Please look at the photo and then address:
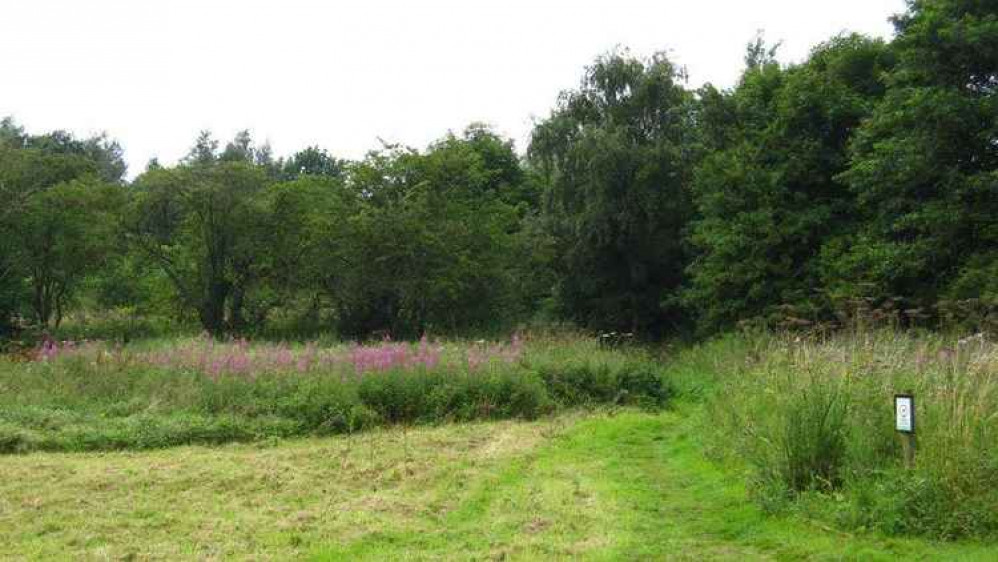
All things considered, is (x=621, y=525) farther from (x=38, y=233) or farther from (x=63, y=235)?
(x=38, y=233)

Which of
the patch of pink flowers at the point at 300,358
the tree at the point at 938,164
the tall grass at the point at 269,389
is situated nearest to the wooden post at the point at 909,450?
the tall grass at the point at 269,389

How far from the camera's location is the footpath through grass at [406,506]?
537cm

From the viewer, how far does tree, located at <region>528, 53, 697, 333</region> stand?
25.2 meters

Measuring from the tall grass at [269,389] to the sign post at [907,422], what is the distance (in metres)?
6.26

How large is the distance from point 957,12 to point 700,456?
1322 cm

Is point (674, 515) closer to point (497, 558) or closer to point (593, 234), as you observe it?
point (497, 558)

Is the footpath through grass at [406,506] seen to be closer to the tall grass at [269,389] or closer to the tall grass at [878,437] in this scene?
the tall grass at [878,437]

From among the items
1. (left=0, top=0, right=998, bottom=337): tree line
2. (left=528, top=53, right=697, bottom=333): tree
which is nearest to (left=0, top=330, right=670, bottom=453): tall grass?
(left=0, top=0, right=998, bottom=337): tree line

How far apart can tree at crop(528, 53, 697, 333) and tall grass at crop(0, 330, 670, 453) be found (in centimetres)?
1249

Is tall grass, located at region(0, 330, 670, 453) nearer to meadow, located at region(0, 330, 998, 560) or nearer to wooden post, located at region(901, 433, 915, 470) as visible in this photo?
meadow, located at region(0, 330, 998, 560)

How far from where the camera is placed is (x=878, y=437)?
6.27 meters

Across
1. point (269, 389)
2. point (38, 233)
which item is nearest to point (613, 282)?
point (38, 233)

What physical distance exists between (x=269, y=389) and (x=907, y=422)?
792 cm

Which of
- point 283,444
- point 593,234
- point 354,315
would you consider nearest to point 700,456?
point 283,444
